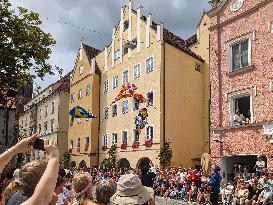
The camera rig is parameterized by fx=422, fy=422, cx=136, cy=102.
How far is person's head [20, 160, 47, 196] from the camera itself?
342 cm

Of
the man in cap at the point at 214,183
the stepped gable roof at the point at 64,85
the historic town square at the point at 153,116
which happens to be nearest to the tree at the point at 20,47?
the historic town square at the point at 153,116

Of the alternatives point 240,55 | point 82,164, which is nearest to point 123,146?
point 82,164

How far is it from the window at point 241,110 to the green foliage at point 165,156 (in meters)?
9.37

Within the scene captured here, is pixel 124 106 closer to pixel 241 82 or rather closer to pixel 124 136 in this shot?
pixel 124 136

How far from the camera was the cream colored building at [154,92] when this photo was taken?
33688 mm

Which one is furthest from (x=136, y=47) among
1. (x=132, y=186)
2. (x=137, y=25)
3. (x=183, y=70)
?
(x=132, y=186)

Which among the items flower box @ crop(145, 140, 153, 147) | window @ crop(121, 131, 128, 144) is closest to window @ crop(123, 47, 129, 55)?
window @ crop(121, 131, 128, 144)

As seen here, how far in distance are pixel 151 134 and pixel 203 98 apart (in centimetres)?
608

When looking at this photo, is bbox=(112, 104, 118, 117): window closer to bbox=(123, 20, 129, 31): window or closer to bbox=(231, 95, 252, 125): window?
bbox=(123, 20, 129, 31): window

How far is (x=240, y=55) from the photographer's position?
2331 cm

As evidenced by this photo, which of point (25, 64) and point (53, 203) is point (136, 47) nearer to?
point (25, 64)

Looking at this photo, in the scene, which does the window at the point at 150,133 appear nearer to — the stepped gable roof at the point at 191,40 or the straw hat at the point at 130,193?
the stepped gable roof at the point at 191,40

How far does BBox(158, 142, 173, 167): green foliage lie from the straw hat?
27.7m

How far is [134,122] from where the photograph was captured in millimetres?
36969
